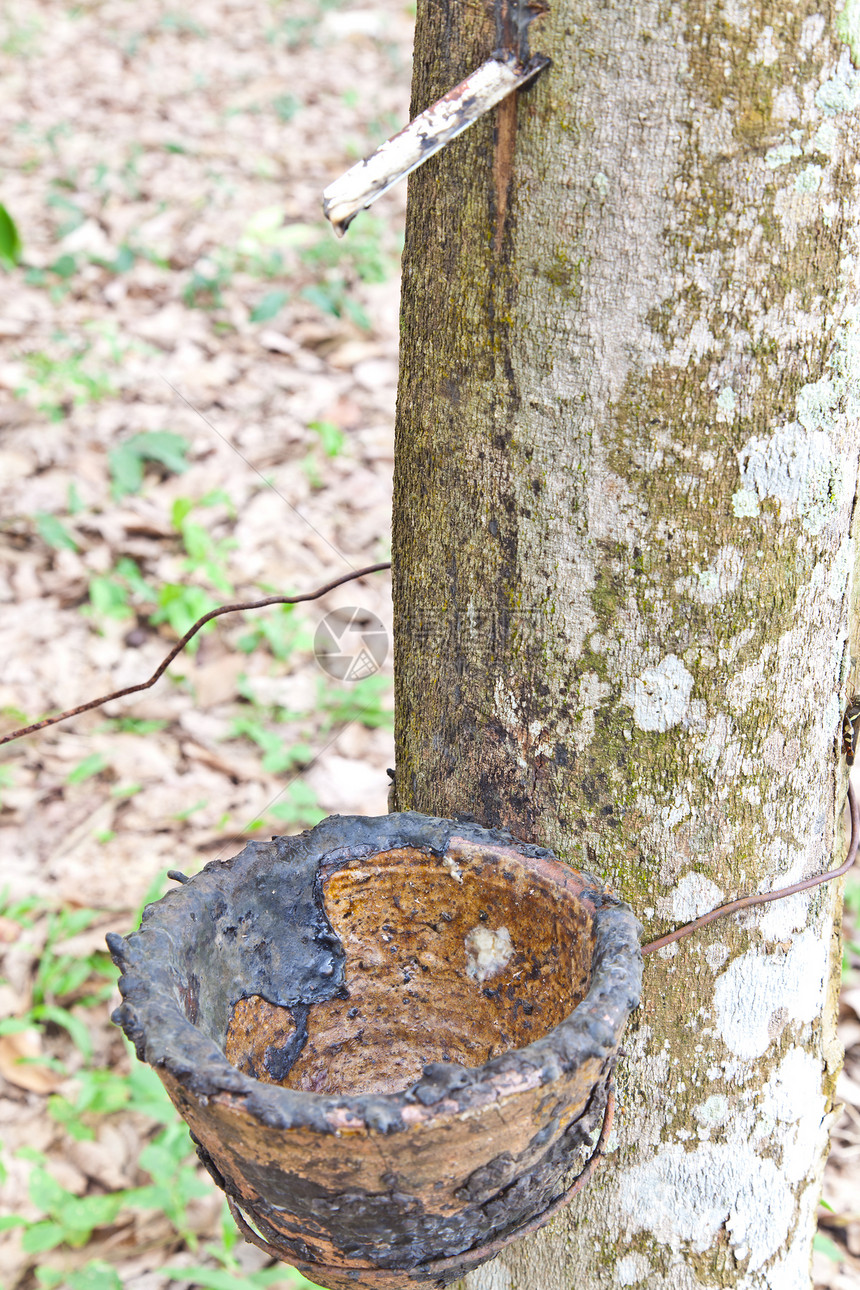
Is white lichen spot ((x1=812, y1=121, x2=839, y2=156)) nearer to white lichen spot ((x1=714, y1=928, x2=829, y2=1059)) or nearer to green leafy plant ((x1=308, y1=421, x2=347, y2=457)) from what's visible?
white lichen spot ((x1=714, y1=928, x2=829, y2=1059))

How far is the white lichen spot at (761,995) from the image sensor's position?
145cm

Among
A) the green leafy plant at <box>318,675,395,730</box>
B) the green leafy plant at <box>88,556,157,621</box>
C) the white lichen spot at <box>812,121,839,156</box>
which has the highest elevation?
the white lichen spot at <box>812,121,839,156</box>

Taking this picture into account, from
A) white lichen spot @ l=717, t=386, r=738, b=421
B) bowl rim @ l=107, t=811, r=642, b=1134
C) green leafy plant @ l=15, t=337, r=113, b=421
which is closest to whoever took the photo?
bowl rim @ l=107, t=811, r=642, b=1134

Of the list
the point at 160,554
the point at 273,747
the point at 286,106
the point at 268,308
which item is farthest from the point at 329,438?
the point at 286,106

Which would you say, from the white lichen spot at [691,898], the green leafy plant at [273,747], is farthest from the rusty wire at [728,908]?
the green leafy plant at [273,747]

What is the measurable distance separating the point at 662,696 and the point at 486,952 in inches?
17.4

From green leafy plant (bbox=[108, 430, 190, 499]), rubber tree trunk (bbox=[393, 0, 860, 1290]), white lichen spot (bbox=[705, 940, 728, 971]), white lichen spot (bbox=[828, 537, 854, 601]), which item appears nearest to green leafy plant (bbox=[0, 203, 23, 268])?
rubber tree trunk (bbox=[393, 0, 860, 1290])

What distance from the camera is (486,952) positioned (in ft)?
4.87

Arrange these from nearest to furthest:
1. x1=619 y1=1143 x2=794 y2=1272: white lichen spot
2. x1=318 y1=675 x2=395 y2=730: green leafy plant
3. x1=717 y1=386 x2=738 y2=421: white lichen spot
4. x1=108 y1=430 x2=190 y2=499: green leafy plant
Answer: x1=717 y1=386 x2=738 y2=421: white lichen spot
x1=619 y1=1143 x2=794 y2=1272: white lichen spot
x1=318 y1=675 x2=395 y2=730: green leafy plant
x1=108 y1=430 x2=190 y2=499: green leafy plant

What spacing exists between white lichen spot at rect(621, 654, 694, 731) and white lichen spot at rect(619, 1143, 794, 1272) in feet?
2.00

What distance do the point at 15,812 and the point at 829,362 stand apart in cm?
264

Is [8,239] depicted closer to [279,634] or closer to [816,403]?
[816,403]

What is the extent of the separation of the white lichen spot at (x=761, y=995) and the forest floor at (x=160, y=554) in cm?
102

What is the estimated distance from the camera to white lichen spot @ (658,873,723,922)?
4.65ft
